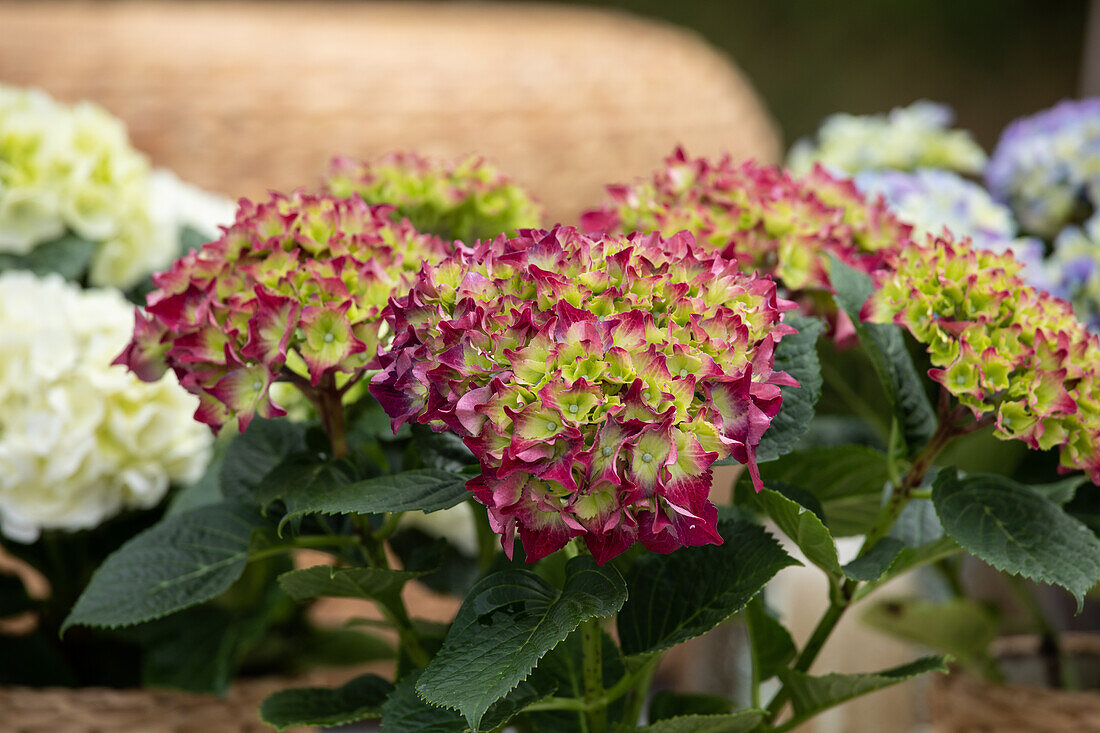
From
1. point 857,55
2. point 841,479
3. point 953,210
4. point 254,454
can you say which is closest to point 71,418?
point 254,454

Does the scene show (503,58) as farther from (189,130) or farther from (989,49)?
(989,49)

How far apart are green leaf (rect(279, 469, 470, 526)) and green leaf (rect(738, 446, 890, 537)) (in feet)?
0.46

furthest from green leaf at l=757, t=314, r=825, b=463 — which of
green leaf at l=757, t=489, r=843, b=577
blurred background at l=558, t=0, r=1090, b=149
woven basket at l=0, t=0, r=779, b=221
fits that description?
blurred background at l=558, t=0, r=1090, b=149

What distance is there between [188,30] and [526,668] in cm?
108

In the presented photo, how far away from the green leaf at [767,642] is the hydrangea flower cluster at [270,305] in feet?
0.61

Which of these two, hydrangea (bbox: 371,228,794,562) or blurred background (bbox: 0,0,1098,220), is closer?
hydrangea (bbox: 371,228,794,562)

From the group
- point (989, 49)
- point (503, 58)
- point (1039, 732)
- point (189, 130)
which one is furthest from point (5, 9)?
point (989, 49)

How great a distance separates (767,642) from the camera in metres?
0.41

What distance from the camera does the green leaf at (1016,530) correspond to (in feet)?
1.10

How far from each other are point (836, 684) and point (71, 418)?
0.36 meters

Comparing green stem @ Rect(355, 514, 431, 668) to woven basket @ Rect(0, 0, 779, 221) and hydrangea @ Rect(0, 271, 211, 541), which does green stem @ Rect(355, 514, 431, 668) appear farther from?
woven basket @ Rect(0, 0, 779, 221)

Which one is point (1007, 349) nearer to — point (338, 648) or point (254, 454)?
point (254, 454)

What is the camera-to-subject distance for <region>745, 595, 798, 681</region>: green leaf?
1.35 ft

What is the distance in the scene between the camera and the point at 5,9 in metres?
1.16
